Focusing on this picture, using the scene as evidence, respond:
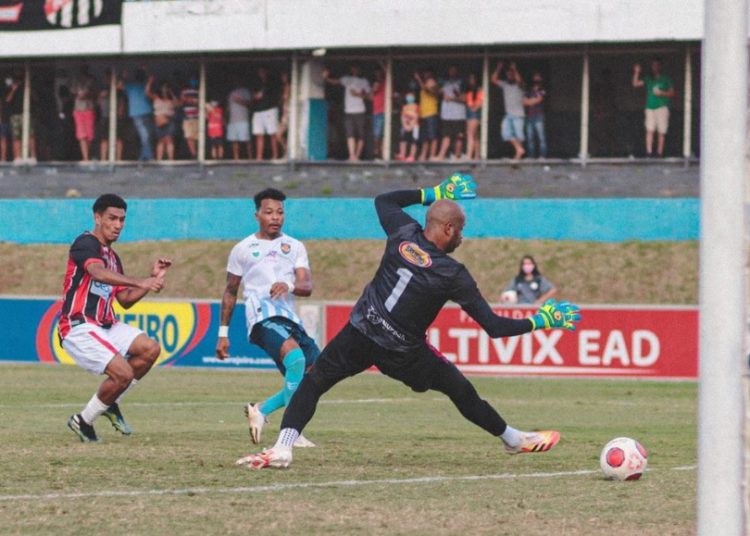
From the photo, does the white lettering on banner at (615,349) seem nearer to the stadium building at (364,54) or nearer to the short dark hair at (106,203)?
the stadium building at (364,54)

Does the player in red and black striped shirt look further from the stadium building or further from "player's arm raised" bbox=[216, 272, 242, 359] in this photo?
the stadium building

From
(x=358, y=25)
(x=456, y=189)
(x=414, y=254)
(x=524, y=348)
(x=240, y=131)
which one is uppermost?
(x=358, y=25)

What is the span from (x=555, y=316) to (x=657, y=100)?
24.3 metres

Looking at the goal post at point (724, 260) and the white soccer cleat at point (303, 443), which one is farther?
the white soccer cleat at point (303, 443)

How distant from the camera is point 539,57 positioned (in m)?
36.2

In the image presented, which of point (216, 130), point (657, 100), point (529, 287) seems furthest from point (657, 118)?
point (216, 130)

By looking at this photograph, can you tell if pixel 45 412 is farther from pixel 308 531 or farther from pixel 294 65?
pixel 294 65

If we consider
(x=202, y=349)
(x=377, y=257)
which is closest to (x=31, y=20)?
(x=377, y=257)

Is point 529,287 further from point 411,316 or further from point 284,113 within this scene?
point 411,316

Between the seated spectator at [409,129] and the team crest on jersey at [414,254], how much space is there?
2520cm

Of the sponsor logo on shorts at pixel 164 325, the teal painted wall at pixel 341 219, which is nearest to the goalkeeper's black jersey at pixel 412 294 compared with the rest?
the sponsor logo on shorts at pixel 164 325

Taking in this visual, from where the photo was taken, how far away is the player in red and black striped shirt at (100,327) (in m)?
12.9

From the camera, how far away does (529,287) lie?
85.1 feet

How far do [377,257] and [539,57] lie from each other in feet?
19.1
